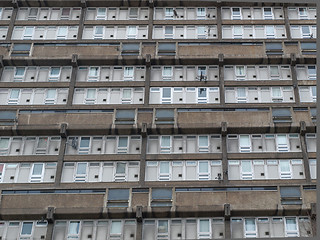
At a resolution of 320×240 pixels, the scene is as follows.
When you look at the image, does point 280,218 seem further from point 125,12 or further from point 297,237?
point 125,12

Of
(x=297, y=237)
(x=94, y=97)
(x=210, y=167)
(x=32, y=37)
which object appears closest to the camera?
(x=297, y=237)

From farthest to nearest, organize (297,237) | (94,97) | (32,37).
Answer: (32,37) → (94,97) → (297,237)

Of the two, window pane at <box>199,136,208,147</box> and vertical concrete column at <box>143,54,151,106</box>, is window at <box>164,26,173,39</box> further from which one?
window pane at <box>199,136,208,147</box>

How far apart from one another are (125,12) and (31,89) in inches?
448

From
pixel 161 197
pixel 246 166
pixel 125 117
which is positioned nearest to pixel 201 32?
pixel 125 117

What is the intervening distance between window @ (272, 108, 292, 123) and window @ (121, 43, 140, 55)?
12303mm

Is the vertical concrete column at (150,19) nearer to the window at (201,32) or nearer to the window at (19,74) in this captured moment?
the window at (201,32)

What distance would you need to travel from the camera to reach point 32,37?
5266cm

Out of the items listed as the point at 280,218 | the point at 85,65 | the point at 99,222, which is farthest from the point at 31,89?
the point at 280,218

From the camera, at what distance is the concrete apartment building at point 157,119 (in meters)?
42.2

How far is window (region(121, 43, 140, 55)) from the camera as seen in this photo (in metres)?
50.4

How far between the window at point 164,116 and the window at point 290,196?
9.80 meters

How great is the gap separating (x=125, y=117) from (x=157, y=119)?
243 cm

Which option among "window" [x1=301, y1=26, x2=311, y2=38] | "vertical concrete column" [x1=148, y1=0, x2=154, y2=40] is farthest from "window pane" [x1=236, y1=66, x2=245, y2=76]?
"vertical concrete column" [x1=148, y1=0, x2=154, y2=40]
